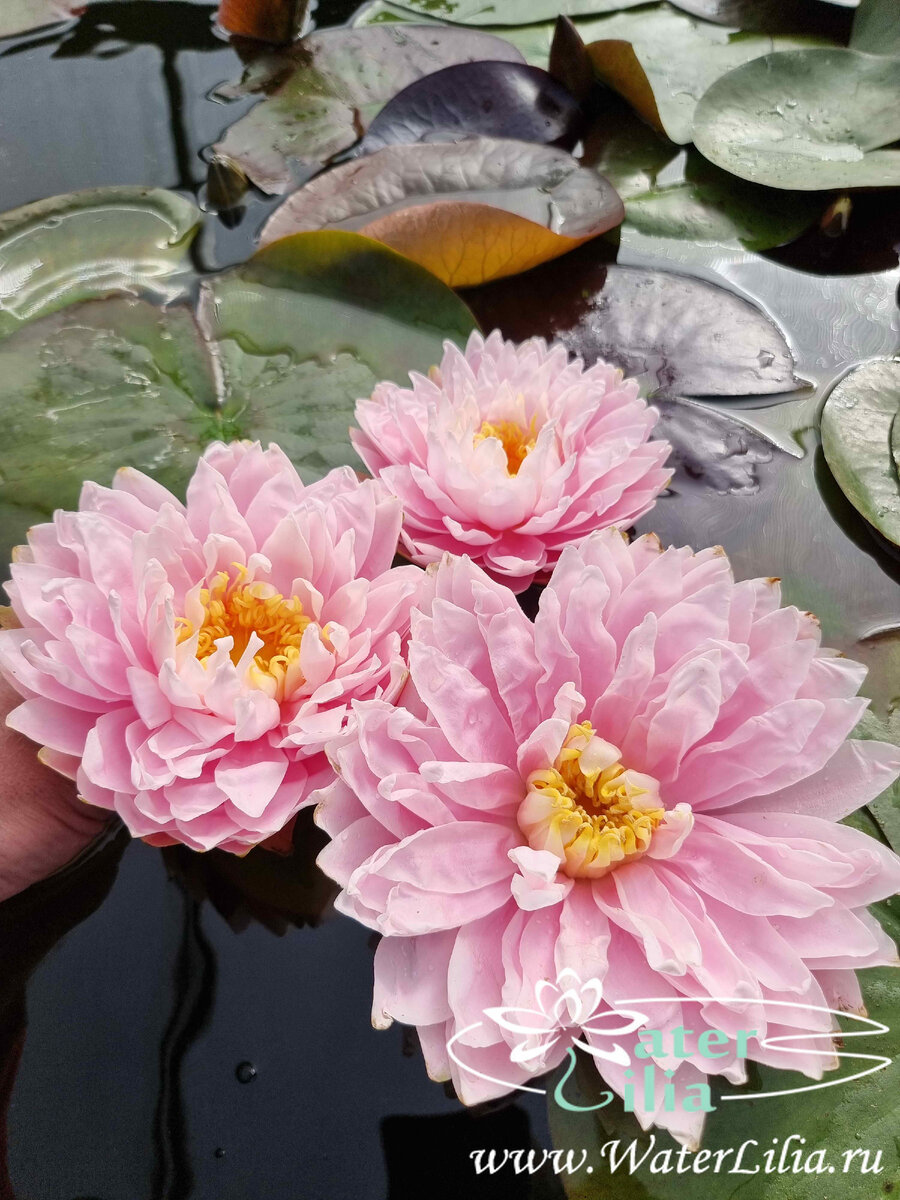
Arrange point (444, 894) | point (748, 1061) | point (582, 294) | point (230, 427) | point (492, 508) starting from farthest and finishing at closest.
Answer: point (582, 294) → point (230, 427) → point (492, 508) → point (748, 1061) → point (444, 894)

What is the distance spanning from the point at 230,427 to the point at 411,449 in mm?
421

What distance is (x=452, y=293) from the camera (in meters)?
1.45

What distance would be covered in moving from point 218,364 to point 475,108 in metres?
0.97

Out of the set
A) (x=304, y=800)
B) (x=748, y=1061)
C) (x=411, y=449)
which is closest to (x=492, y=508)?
(x=411, y=449)

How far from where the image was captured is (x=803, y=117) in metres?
1.90

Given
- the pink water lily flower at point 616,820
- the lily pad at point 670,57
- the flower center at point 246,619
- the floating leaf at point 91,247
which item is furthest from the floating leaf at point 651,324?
the flower center at point 246,619

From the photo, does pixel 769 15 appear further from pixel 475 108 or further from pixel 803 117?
pixel 475 108

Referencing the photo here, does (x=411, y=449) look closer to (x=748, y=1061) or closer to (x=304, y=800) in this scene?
(x=304, y=800)

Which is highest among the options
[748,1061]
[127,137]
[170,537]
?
[127,137]

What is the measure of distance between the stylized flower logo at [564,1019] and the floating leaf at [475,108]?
1750 mm

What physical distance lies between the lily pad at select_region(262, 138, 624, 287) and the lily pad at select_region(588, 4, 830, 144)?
346mm

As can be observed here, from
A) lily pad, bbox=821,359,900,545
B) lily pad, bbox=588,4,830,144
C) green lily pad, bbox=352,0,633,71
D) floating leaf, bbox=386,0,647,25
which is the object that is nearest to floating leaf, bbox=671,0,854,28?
lily pad, bbox=588,4,830,144

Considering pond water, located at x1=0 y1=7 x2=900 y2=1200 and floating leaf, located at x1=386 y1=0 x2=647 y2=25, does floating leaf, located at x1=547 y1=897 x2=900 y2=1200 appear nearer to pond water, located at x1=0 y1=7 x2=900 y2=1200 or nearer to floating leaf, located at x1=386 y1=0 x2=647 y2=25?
pond water, located at x1=0 y1=7 x2=900 y2=1200

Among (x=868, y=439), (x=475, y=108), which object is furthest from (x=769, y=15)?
(x=868, y=439)
